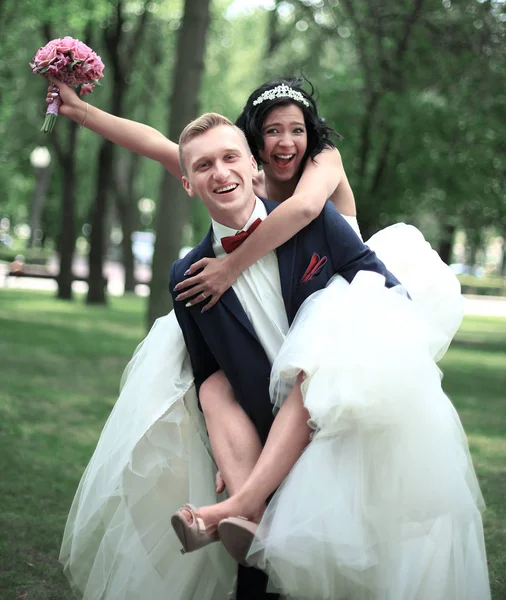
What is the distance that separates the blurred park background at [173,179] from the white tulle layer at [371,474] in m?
1.29

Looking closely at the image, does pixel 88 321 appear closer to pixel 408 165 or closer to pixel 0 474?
pixel 408 165

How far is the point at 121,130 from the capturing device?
4.22m

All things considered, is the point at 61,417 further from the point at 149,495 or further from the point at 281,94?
the point at 281,94

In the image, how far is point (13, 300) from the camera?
24000 mm

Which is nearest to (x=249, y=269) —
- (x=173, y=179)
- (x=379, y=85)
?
(x=173, y=179)

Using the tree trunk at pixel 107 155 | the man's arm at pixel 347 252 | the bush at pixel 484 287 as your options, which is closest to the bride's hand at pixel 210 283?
the man's arm at pixel 347 252

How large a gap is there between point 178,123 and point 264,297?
7.69 metres

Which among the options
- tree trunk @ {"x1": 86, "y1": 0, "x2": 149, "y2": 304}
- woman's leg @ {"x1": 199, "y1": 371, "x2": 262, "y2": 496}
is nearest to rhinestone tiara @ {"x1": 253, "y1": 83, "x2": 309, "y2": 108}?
woman's leg @ {"x1": 199, "y1": 371, "x2": 262, "y2": 496}

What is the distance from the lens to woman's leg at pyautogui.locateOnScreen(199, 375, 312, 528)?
350cm

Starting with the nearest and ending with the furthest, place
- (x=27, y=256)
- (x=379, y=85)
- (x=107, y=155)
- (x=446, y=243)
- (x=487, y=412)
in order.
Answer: (x=487, y=412) < (x=379, y=85) < (x=107, y=155) < (x=446, y=243) < (x=27, y=256)

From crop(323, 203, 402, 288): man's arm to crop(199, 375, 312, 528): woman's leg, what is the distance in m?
0.53

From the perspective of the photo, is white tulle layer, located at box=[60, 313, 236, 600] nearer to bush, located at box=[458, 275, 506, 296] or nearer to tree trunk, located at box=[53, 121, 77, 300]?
tree trunk, located at box=[53, 121, 77, 300]

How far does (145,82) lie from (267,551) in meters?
22.8

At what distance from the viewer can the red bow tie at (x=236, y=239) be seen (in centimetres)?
386
